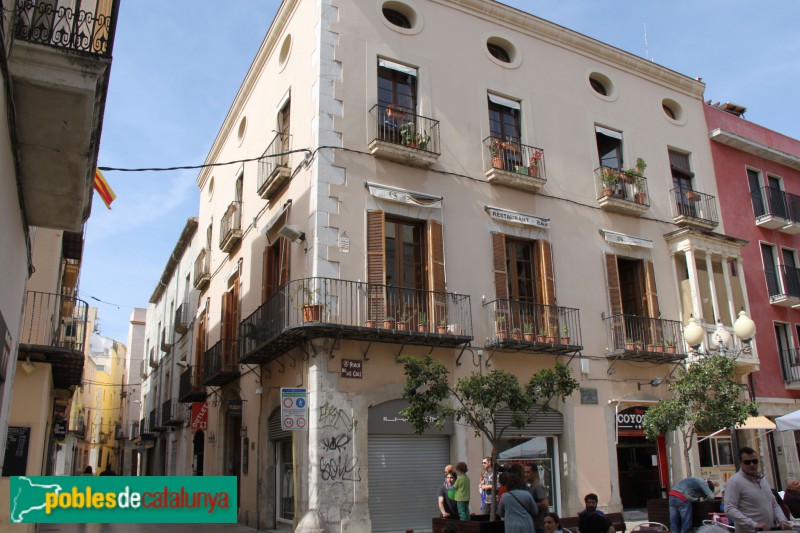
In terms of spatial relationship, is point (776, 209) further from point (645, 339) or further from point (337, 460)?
point (337, 460)

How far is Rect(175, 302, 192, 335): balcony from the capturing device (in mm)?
26359

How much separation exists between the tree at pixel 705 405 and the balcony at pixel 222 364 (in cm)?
1024

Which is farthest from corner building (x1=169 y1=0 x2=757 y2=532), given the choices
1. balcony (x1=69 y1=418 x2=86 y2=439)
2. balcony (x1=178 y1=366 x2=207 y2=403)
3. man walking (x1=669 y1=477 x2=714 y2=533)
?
balcony (x1=69 y1=418 x2=86 y2=439)

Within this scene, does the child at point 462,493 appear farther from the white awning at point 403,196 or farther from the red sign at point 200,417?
the red sign at point 200,417

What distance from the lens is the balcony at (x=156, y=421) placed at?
94.8 feet

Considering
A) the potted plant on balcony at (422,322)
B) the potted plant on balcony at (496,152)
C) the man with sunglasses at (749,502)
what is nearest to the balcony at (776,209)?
the potted plant on balcony at (496,152)

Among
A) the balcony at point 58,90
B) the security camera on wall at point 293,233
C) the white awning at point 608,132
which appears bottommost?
the balcony at point 58,90

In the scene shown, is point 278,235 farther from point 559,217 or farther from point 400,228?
point 559,217

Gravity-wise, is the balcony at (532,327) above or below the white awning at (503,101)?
below

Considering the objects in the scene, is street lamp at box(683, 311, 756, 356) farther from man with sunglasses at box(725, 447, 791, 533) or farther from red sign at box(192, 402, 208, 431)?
red sign at box(192, 402, 208, 431)

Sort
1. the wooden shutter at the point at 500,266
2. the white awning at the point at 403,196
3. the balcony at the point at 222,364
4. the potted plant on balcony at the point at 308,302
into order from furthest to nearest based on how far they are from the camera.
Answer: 1. the balcony at the point at 222,364
2. the wooden shutter at the point at 500,266
3. the white awning at the point at 403,196
4. the potted plant on balcony at the point at 308,302

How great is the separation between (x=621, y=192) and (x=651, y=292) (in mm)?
2728

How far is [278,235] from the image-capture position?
16.2 metres

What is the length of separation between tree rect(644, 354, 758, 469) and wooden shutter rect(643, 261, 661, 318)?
265 cm
